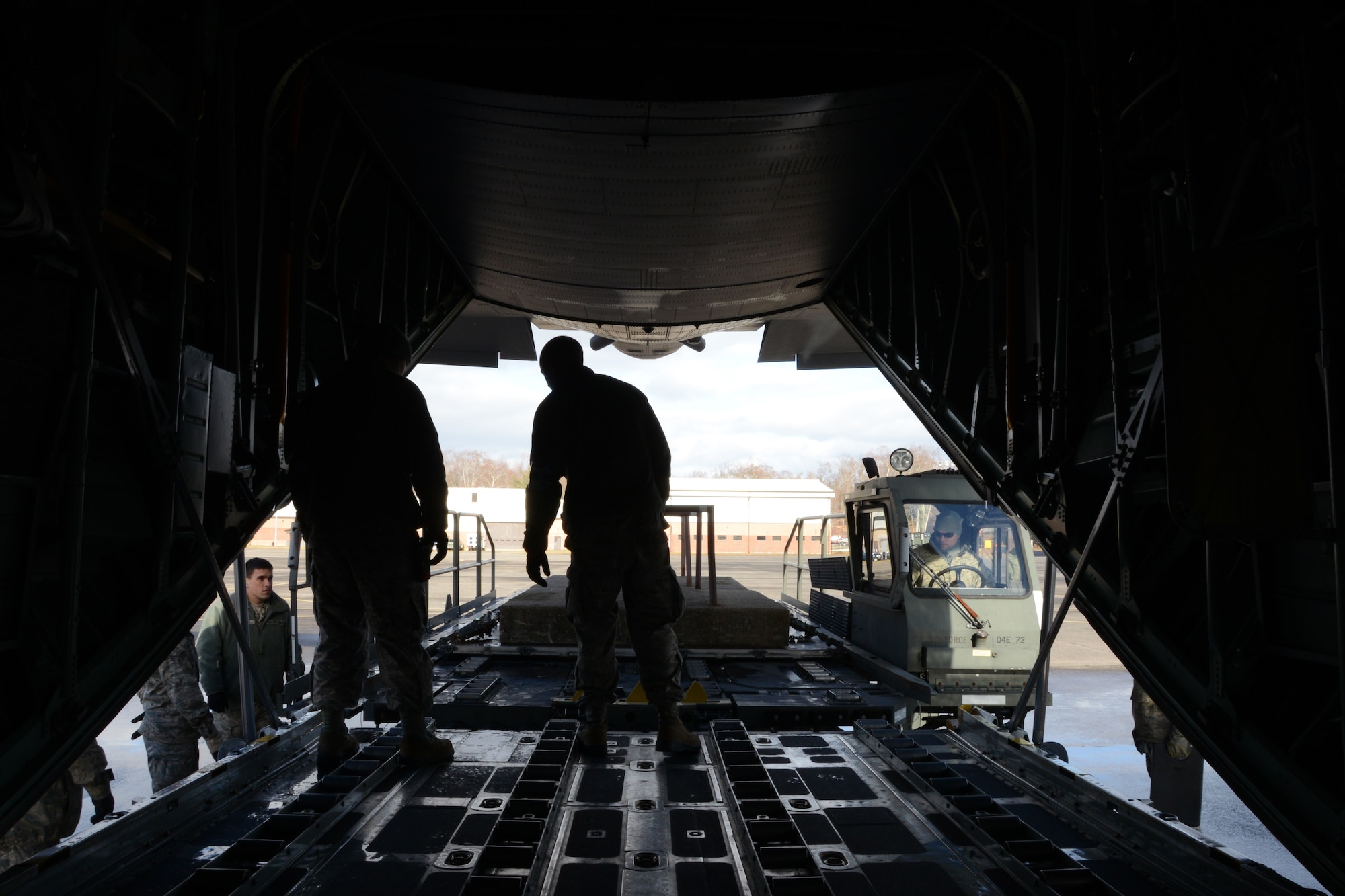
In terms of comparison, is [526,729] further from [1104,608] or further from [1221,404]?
[1221,404]

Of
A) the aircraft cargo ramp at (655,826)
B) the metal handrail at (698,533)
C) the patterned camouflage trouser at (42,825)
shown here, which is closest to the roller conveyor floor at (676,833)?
the aircraft cargo ramp at (655,826)

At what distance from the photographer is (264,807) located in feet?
9.59

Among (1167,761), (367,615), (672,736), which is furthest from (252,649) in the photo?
(1167,761)

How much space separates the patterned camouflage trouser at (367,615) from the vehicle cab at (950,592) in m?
4.64

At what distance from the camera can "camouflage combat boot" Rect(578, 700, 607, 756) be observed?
11.7 ft

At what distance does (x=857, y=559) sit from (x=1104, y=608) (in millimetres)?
5439

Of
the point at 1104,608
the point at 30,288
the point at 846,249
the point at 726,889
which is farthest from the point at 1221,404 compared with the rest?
the point at 846,249

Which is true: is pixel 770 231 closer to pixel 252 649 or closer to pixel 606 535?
pixel 606 535

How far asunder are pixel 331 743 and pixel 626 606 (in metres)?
1.33

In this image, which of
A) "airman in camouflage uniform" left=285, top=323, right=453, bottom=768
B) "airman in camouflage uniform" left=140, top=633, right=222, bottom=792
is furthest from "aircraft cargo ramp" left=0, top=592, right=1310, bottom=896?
"airman in camouflage uniform" left=140, top=633, right=222, bottom=792

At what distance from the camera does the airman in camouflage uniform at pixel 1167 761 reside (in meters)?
5.73

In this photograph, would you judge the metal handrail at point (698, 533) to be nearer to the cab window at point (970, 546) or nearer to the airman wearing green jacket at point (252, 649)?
the cab window at point (970, 546)

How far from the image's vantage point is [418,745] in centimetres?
336

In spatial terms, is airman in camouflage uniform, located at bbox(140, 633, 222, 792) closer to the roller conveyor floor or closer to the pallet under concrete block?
the pallet under concrete block
